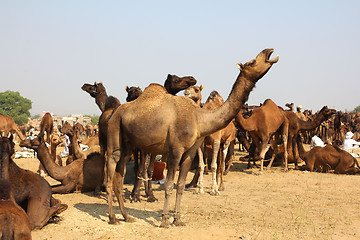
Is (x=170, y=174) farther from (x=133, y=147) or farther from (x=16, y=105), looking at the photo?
(x=16, y=105)

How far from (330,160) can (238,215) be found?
7679 millimetres

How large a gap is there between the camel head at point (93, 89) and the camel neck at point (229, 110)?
4628mm

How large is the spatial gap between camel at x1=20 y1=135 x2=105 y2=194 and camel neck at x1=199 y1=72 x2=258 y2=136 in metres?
4.01

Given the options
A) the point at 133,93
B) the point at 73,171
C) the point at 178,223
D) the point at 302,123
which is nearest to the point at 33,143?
the point at 73,171

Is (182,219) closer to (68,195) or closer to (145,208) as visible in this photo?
(145,208)

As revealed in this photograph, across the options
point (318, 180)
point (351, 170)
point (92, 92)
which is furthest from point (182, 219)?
point (351, 170)

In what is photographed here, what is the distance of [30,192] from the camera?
6.02m

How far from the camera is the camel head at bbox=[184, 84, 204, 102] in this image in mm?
10008

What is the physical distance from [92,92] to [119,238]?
5342 millimetres

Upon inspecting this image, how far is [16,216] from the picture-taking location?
4.50 meters

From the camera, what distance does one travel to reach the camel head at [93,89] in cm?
1020

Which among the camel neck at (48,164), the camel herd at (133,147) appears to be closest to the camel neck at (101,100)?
the camel herd at (133,147)

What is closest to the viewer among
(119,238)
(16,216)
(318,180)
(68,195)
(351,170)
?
(16,216)

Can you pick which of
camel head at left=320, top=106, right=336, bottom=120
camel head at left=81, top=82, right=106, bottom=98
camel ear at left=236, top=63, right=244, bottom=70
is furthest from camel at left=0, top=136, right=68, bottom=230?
camel head at left=320, top=106, right=336, bottom=120
